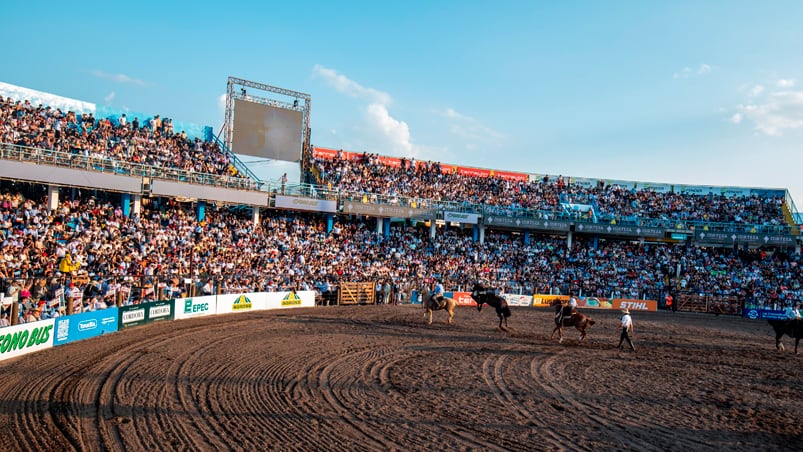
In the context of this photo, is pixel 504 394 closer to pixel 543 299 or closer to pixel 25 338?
pixel 25 338

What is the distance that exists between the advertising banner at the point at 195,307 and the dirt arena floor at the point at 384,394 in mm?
1851

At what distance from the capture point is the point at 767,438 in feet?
32.8

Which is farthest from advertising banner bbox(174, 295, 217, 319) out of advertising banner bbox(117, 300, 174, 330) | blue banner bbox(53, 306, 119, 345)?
blue banner bbox(53, 306, 119, 345)

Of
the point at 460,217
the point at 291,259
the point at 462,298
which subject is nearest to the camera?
the point at 291,259

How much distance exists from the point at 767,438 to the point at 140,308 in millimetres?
19878

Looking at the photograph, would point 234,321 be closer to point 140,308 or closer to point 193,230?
point 140,308

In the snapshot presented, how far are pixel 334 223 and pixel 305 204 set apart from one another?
131 inches

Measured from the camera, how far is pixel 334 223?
39156 millimetres

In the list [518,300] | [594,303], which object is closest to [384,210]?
[518,300]

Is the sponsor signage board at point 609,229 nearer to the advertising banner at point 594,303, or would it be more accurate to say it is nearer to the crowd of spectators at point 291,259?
the crowd of spectators at point 291,259

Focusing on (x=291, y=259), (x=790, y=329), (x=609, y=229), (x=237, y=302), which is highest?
(x=609, y=229)

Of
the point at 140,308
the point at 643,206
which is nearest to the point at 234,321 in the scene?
the point at 140,308

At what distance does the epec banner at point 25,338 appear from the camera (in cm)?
1346

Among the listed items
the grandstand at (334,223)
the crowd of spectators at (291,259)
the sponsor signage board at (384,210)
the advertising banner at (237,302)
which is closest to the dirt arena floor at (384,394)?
the advertising banner at (237,302)
